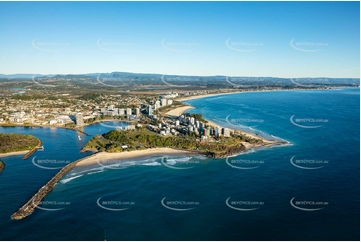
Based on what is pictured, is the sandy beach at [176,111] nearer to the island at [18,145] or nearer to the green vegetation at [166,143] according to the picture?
the green vegetation at [166,143]

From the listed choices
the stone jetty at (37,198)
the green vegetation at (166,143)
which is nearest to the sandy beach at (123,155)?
the green vegetation at (166,143)

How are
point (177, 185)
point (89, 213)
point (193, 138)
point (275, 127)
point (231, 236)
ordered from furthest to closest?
point (275, 127), point (193, 138), point (177, 185), point (89, 213), point (231, 236)

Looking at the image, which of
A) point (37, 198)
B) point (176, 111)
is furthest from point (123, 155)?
point (176, 111)

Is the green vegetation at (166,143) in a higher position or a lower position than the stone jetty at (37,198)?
higher

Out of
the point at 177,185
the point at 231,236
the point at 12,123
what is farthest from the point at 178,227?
the point at 12,123

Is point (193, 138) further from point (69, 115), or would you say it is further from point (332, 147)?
point (69, 115)

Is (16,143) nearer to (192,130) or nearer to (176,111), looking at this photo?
(192,130)

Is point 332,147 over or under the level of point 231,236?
over
